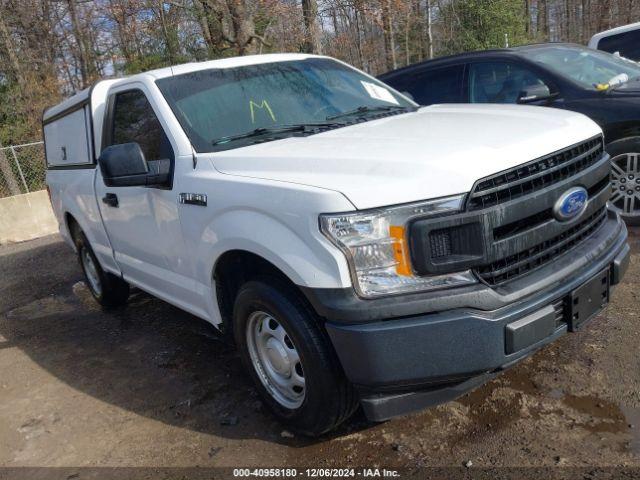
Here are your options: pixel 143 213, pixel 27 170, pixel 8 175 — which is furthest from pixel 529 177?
pixel 27 170

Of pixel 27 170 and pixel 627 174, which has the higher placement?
pixel 627 174

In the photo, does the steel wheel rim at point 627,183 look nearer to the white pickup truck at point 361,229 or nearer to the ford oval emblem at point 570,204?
the white pickup truck at point 361,229

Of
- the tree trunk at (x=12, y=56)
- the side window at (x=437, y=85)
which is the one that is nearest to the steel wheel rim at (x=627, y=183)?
the side window at (x=437, y=85)

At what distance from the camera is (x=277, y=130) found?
131 inches

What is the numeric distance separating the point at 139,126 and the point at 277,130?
1.09 m

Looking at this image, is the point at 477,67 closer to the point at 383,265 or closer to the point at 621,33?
the point at 383,265

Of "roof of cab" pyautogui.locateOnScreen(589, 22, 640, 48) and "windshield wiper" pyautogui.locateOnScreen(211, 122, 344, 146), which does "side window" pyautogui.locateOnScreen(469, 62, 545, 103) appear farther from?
"roof of cab" pyautogui.locateOnScreen(589, 22, 640, 48)

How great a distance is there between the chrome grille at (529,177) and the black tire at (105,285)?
409cm

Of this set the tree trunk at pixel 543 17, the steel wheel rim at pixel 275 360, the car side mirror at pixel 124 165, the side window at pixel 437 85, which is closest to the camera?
the steel wheel rim at pixel 275 360

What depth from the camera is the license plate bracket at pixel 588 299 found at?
2.58 m

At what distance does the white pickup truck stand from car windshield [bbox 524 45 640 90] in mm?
2349

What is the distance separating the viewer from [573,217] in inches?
105

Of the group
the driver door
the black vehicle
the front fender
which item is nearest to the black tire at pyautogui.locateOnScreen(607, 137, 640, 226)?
the black vehicle

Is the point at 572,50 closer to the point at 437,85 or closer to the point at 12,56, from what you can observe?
the point at 437,85
